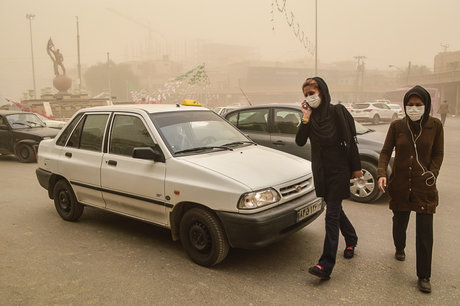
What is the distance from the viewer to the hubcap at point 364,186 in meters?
5.97

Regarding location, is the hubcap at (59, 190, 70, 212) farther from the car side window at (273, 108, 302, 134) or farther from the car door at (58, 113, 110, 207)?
the car side window at (273, 108, 302, 134)

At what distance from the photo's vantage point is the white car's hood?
11.6 feet

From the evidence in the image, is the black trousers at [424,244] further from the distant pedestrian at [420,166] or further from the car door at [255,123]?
the car door at [255,123]

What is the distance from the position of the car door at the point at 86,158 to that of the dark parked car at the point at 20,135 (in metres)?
6.49

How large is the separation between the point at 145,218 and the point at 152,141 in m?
0.83

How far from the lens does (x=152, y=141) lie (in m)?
4.06

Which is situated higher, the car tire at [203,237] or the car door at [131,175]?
the car door at [131,175]

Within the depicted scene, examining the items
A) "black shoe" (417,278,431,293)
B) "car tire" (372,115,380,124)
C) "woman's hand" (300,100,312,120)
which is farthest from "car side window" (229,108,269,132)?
"car tire" (372,115,380,124)

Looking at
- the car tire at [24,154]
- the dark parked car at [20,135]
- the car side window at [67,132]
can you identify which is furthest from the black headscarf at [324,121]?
the car tire at [24,154]

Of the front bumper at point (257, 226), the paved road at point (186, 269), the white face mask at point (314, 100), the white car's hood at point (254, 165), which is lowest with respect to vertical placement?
the paved road at point (186, 269)

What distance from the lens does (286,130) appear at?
6609 millimetres

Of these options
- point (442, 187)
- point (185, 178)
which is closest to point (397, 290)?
point (185, 178)

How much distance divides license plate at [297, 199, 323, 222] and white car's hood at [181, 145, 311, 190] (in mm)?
308

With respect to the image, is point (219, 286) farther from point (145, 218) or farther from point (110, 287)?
point (145, 218)
